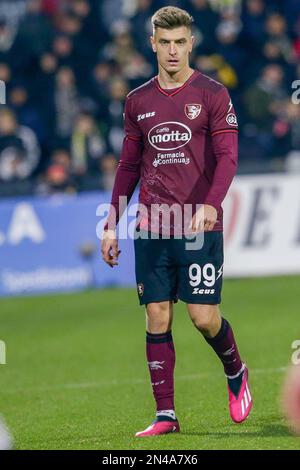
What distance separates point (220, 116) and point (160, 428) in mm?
2033

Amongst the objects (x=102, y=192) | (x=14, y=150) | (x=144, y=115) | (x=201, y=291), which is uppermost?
(x=144, y=115)

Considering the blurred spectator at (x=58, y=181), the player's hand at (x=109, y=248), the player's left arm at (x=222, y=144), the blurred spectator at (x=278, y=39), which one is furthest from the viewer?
the blurred spectator at (x=278, y=39)

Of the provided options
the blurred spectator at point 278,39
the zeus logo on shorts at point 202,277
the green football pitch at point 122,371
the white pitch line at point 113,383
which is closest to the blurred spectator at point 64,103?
the green football pitch at point 122,371

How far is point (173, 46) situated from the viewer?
25.7 feet

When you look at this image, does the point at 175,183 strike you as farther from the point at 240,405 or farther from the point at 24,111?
the point at 24,111

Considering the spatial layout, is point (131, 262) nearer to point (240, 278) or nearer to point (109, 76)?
point (240, 278)

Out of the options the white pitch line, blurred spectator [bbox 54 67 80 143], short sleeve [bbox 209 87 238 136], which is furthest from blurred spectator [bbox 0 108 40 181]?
short sleeve [bbox 209 87 238 136]

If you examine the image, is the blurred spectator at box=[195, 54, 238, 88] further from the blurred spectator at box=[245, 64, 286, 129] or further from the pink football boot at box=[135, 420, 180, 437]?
the pink football boot at box=[135, 420, 180, 437]

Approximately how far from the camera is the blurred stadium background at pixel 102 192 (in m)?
12.5

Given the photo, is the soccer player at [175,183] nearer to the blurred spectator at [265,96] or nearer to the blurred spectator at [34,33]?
the blurred spectator at [265,96]

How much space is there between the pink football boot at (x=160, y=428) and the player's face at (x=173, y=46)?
2.26m

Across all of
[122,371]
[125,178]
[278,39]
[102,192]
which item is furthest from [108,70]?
[125,178]
